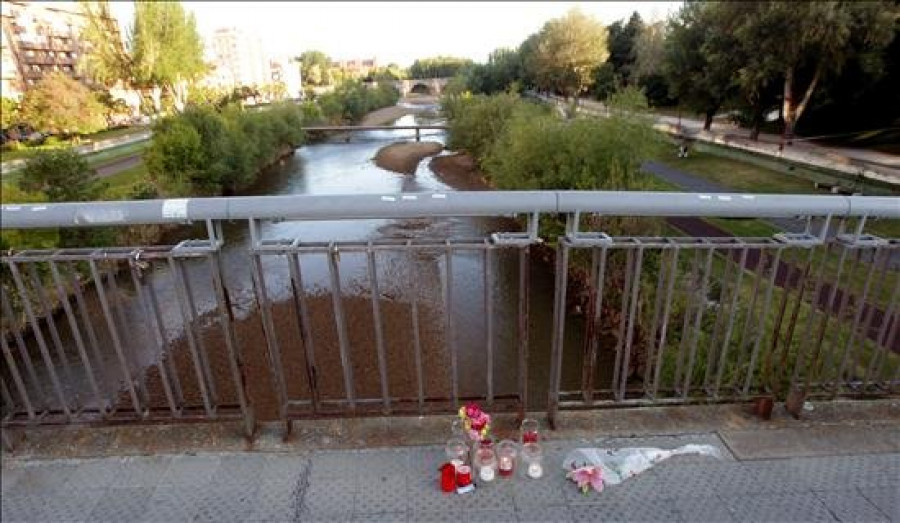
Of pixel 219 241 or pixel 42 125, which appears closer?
pixel 219 241

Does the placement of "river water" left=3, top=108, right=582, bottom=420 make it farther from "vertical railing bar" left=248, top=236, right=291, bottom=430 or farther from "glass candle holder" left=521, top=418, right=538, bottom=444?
"vertical railing bar" left=248, top=236, right=291, bottom=430

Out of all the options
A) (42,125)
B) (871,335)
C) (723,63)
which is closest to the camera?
(871,335)

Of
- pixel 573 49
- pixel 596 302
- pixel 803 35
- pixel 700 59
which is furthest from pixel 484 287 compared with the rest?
pixel 573 49

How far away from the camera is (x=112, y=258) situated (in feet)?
7.59

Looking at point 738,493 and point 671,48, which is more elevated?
point 671,48

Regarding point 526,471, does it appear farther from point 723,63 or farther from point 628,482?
point 723,63

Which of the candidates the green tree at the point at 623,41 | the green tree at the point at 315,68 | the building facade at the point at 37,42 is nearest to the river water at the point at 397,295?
the green tree at the point at 623,41

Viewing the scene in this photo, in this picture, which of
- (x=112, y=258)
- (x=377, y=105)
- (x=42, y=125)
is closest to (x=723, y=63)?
(x=112, y=258)

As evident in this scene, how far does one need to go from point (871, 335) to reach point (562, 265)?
31.6ft

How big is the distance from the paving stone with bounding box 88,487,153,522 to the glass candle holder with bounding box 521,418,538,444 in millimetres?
1748

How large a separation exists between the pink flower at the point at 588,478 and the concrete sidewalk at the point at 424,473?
0.05 meters

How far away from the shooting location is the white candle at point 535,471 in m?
2.45

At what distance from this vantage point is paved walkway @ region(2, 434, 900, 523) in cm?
228

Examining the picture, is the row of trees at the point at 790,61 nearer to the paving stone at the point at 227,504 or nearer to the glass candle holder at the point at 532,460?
the glass candle holder at the point at 532,460
